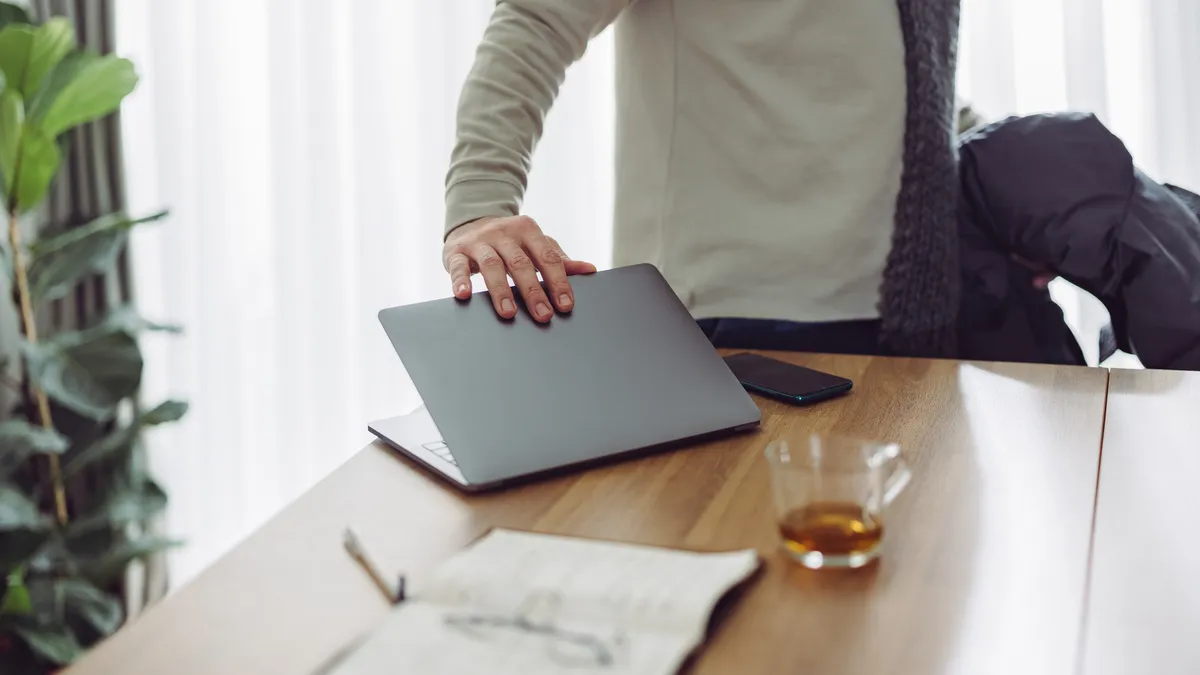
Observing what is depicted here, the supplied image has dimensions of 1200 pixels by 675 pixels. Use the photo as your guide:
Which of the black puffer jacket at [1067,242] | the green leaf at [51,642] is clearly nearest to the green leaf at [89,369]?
the green leaf at [51,642]

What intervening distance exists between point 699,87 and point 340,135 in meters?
1.18

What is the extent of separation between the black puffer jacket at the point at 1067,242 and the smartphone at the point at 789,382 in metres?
0.32

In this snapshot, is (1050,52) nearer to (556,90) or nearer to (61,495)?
(556,90)

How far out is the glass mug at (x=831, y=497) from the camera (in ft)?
2.08

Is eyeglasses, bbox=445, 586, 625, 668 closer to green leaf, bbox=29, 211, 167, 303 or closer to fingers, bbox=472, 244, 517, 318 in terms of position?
fingers, bbox=472, 244, 517, 318

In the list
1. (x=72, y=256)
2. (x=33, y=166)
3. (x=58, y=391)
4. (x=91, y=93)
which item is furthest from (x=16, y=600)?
(x=91, y=93)

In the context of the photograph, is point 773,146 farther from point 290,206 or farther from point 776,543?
point 290,206

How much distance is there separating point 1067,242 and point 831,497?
64 cm

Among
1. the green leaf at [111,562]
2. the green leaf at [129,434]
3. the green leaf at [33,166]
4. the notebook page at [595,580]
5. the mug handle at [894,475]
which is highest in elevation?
the green leaf at [33,166]

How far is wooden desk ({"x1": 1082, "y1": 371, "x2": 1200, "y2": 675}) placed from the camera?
0.54m

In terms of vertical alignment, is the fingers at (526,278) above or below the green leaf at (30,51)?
below

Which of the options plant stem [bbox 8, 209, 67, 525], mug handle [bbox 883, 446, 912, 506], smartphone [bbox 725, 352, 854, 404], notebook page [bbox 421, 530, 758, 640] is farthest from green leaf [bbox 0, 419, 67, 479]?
mug handle [bbox 883, 446, 912, 506]

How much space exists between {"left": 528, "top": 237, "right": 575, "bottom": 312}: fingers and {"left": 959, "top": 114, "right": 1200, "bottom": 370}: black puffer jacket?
533 millimetres

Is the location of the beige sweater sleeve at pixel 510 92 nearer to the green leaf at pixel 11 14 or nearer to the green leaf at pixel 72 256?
the green leaf at pixel 72 256
